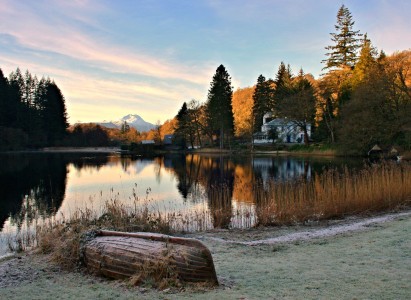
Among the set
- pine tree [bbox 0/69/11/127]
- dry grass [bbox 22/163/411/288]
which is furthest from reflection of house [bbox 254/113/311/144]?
pine tree [bbox 0/69/11/127]

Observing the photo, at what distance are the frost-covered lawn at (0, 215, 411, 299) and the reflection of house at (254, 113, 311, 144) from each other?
46.1 metres

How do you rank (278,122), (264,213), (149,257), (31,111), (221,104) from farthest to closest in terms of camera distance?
(31,111) → (278,122) → (221,104) → (264,213) → (149,257)

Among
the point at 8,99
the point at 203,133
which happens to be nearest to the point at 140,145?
the point at 203,133

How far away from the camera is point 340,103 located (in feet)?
163

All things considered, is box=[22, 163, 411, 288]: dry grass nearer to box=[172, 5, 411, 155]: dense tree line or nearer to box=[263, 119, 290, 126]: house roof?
box=[172, 5, 411, 155]: dense tree line

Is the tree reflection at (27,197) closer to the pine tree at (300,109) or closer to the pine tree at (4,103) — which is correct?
the pine tree at (300,109)

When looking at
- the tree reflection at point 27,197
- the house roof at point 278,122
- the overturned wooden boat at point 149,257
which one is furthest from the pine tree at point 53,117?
the overturned wooden boat at point 149,257

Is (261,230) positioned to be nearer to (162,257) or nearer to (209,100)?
(162,257)

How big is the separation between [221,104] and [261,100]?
979 cm

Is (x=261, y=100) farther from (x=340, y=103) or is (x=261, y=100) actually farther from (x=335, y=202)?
(x=335, y=202)

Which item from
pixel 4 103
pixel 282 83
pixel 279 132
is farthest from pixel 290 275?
pixel 4 103

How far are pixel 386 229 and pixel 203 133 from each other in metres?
62.3

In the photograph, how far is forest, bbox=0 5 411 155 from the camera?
37.8 meters

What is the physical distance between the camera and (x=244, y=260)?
234 inches
